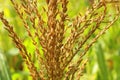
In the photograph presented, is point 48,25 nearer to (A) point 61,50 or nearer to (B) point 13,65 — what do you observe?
(A) point 61,50

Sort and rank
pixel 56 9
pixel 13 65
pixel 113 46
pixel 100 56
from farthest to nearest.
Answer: pixel 13 65, pixel 113 46, pixel 100 56, pixel 56 9

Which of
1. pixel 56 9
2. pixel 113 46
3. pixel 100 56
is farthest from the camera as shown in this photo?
pixel 113 46

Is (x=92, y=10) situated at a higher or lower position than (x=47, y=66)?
higher

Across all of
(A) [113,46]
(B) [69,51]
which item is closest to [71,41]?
(B) [69,51]

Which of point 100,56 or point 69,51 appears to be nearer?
point 69,51

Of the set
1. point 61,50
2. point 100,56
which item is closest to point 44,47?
point 61,50

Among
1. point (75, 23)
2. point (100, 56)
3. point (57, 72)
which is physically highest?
point (100, 56)
